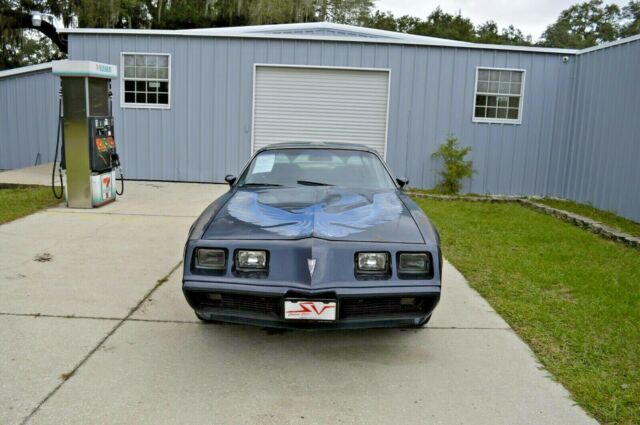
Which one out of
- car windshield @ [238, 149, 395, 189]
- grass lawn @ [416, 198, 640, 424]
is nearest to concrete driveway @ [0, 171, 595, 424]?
grass lawn @ [416, 198, 640, 424]

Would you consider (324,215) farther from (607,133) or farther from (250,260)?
(607,133)

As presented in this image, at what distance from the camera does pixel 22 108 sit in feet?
49.5

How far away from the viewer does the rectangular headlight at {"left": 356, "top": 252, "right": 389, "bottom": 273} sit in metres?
3.56

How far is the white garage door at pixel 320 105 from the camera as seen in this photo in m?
12.5

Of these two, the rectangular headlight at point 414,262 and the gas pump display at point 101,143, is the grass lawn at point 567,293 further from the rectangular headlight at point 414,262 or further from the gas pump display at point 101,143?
the gas pump display at point 101,143

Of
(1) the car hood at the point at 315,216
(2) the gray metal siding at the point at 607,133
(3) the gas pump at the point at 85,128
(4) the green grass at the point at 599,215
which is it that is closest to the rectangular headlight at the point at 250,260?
(1) the car hood at the point at 315,216

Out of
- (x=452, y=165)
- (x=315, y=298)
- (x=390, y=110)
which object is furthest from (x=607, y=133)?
(x=315, y=298)

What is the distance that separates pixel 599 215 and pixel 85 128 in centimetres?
873

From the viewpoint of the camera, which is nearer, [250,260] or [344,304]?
[344,304]

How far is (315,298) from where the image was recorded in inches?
133

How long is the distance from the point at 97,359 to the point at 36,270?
7.84 feet

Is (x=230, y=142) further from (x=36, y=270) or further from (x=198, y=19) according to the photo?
(x=198, y=19)

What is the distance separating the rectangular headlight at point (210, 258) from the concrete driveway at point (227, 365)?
0.66 metres

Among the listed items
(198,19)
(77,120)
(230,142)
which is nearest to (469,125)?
(230,142)
